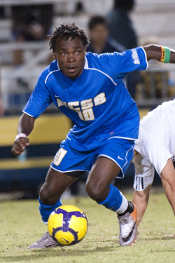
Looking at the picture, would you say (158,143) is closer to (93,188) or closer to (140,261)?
(93,188)

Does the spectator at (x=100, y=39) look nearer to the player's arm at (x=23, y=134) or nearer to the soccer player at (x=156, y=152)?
the soccer player at (x=156, y=152)

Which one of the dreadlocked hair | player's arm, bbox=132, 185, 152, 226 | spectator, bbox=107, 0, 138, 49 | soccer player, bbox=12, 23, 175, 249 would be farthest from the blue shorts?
spectator, bbox=107, 0, 138, 49

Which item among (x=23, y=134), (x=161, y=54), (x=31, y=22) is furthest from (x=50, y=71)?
(x=31, y=22)

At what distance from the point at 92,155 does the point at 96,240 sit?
97 cm

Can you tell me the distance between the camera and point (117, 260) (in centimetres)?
377

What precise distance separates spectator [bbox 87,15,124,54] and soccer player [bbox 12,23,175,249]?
2.99 meters

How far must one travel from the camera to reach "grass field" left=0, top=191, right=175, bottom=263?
3947 mm

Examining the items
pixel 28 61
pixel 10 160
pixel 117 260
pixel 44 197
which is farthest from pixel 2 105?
pixel 117 260

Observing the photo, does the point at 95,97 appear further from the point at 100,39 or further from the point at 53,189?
the point at 100,39

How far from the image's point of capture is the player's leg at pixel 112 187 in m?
4.34

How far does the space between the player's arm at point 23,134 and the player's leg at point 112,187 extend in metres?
0.75

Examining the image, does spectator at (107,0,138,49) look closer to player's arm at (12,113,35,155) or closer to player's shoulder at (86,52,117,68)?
player's shoulder at (86,52,117,68)

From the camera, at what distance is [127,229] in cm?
461

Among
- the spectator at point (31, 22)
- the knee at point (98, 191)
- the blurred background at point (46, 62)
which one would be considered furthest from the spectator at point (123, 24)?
the knee at point (98, 191)
